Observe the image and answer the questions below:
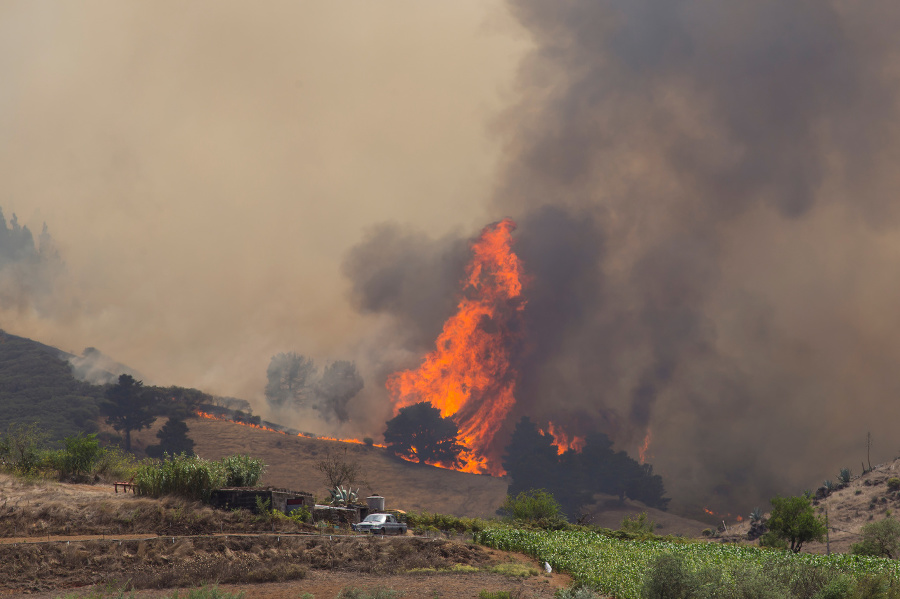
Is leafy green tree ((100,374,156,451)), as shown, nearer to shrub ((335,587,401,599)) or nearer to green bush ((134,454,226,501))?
green bush ((134,454,226,501))

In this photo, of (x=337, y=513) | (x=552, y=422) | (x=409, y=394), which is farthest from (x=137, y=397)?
(x=337, y=513)

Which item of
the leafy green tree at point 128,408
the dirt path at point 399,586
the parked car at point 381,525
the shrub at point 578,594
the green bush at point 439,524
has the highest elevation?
the leafy green tree at point 128,408

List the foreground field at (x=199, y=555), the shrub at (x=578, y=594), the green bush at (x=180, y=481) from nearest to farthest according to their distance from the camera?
the shrub at (x=578, y=594) → the foreground field at (x=199, y=555) → the green bush at (x=180, y=481)

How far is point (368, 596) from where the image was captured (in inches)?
744

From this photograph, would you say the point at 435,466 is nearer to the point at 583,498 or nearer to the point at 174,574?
the point at 583,498

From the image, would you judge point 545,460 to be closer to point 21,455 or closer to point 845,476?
point 845,476

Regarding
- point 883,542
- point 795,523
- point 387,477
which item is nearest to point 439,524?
point 883,542

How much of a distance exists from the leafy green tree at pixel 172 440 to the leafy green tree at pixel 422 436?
3932 cm

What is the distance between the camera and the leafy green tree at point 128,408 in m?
118

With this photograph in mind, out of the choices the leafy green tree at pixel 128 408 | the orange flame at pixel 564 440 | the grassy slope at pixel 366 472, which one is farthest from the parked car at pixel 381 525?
the orange flame at pixel 564 440

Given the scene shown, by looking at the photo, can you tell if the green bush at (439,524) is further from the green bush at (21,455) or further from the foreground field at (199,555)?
the green bush at (21,455)

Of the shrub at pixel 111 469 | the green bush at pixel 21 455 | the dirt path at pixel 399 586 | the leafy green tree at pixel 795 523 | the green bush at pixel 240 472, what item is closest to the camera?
the dirt path at pixel 399 586

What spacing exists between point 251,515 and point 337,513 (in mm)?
7404

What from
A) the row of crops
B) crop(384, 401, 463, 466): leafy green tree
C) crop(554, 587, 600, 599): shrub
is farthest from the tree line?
crop(554, 587, 600, 599): shrub
